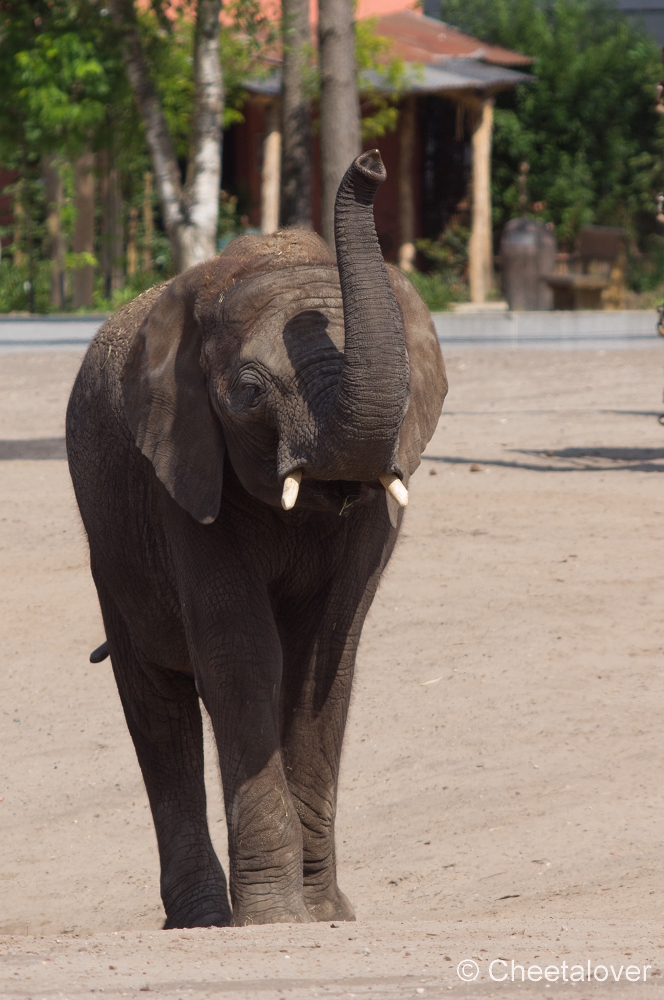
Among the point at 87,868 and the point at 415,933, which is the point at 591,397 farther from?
the point at 415,933

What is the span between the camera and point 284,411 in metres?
3.47

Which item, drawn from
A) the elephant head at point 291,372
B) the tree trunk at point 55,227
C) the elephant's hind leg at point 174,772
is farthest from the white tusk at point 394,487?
the tree trunk at point 55,227

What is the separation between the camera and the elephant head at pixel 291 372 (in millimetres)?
3217

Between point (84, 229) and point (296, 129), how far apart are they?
8823mm

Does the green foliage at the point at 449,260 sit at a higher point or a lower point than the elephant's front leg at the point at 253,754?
lower

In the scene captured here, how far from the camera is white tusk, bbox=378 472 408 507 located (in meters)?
3.35

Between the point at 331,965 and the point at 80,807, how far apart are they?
3044mm

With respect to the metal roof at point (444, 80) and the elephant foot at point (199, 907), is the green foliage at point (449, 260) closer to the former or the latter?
the metal roof at point (444, 80)

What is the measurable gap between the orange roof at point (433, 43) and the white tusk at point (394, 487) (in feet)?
74.8

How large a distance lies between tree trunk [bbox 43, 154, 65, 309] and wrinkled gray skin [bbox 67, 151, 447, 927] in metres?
20.0

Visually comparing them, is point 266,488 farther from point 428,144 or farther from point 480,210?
point 428,144

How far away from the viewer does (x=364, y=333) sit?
320 cm

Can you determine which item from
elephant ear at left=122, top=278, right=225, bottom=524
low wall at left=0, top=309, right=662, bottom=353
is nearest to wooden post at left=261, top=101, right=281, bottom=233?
low wall at left=0, top=309, right=662, bottom=353

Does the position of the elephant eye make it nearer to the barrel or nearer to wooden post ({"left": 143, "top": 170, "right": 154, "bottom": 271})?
the barrel
